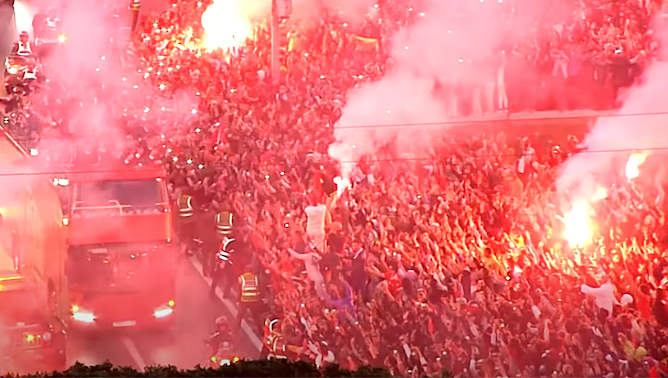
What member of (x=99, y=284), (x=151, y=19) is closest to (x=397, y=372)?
(x=99, y=284)

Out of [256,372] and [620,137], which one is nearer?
[256,372]

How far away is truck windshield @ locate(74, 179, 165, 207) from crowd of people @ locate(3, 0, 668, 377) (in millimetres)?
105

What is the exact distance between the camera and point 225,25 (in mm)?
3666

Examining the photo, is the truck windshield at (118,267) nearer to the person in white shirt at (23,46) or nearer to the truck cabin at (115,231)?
the truck cabin at (115,231)

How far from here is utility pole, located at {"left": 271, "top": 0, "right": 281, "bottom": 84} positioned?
12.0 feet

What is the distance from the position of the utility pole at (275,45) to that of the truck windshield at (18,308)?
1461 mm

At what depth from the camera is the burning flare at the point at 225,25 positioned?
12.0 ft

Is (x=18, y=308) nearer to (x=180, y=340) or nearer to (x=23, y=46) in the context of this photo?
(x=180, y=340)

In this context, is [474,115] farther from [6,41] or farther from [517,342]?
[6,41]

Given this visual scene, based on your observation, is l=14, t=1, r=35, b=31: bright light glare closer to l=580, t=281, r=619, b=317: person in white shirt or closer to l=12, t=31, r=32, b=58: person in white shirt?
l=12, t=31, r=32, b=58: person in white shirt

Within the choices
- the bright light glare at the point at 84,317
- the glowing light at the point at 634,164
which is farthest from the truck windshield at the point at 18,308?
the glowing light at the point at 634,164

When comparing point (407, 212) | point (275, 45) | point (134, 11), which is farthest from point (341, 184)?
point (134, 11)

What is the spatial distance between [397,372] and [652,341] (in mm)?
1126

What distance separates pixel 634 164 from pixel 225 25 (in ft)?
6.29
